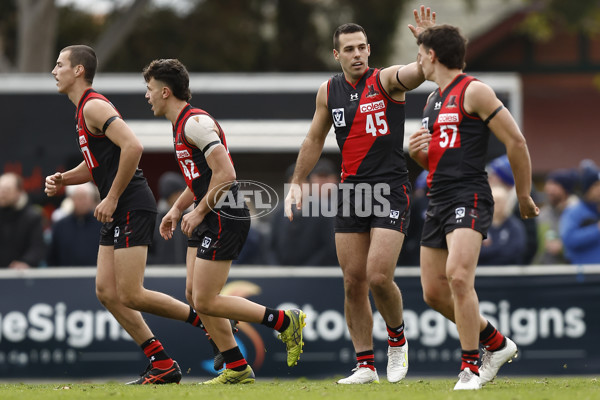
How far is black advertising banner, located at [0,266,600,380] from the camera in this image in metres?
11.3

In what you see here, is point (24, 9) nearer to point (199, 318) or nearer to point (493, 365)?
point (199, 318)

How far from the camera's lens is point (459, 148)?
7.27 meters

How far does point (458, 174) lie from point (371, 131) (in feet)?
3.36

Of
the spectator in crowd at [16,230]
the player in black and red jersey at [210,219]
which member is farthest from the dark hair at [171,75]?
the spectator in crowd at [16,230]

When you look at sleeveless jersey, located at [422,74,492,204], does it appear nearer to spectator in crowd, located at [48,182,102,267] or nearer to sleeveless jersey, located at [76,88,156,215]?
sleeveless jersey, located at [76,88,156,215]

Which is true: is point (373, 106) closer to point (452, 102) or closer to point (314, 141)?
point (314, 141)

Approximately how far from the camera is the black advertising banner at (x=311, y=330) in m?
11.3

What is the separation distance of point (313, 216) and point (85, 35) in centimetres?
1641

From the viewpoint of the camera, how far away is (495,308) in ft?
37.4

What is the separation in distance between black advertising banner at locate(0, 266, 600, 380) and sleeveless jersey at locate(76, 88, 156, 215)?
10.9 ft

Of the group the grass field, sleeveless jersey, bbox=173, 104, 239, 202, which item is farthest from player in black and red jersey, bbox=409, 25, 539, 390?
sleeveless jersey, bbox=173, 104, 239, 202

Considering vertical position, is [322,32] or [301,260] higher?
[322,32]

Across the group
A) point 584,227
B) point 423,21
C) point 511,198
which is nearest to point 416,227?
point 511,198

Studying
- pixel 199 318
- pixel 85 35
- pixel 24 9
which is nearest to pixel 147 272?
pixel 199 318
